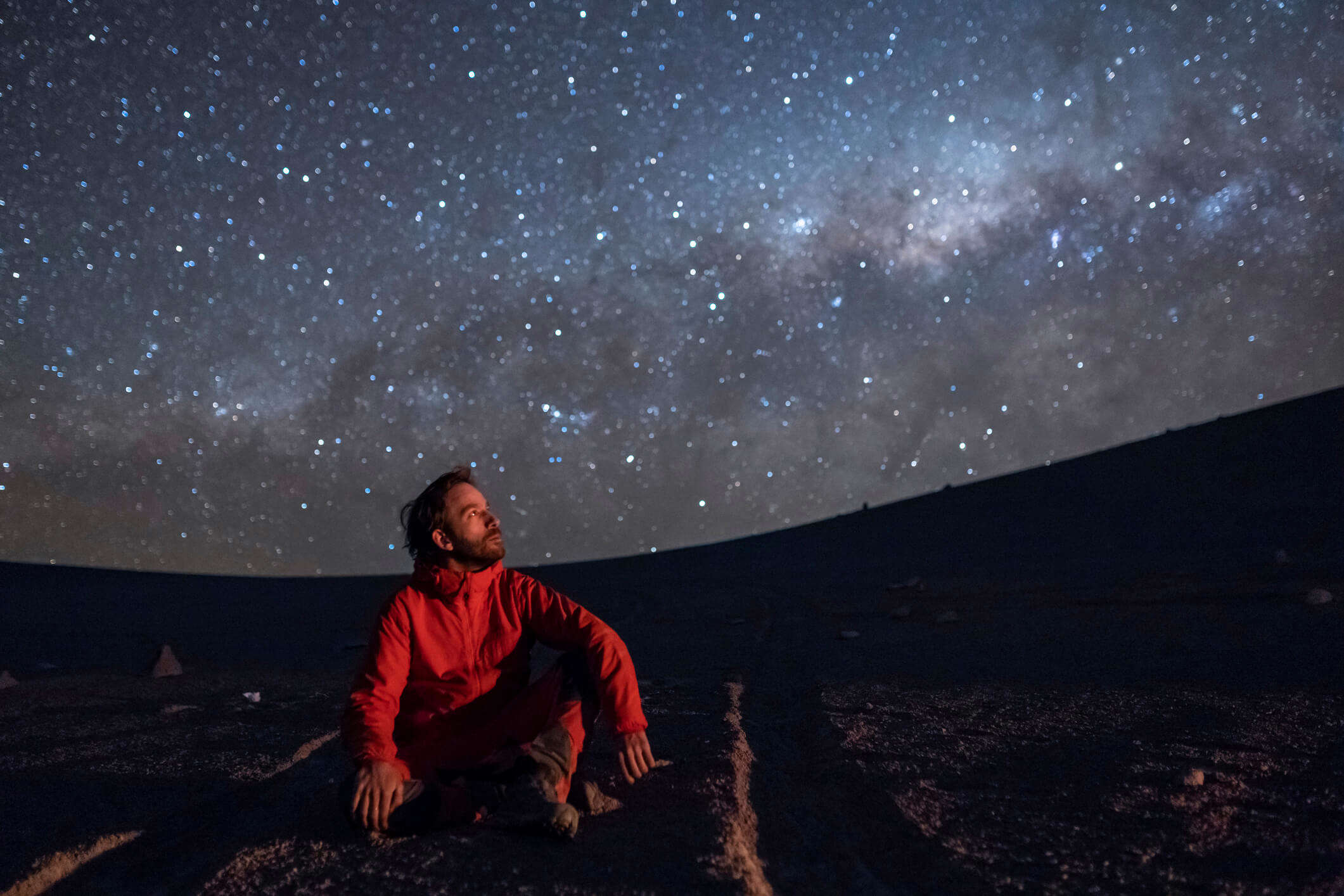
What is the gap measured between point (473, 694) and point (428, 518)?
588 millimetres

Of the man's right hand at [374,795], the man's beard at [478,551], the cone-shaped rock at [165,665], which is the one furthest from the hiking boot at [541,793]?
the cone-shaped rock at [165,665]

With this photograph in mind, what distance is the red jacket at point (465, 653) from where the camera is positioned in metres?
2.41

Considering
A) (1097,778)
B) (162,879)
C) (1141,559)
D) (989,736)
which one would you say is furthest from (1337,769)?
(1141,559)

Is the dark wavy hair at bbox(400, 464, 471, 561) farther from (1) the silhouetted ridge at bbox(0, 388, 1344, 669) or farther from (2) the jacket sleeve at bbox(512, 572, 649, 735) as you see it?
(1) the silhouetted ridge at bbox(0, 388, 1344, 669)

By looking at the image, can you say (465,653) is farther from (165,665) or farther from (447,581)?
(165,665)

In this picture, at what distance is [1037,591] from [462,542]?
853 cm

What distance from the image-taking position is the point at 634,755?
235 cm

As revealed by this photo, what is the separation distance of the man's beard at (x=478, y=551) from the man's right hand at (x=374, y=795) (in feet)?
2.18

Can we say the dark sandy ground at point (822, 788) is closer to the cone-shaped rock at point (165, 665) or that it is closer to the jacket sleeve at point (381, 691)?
the jacket sleeve at point (381, 691)

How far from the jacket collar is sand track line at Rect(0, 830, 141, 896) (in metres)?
1.24

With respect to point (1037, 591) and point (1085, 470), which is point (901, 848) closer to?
point (1037, 591)

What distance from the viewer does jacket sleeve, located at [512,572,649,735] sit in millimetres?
2393

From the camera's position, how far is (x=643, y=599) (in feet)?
40.5

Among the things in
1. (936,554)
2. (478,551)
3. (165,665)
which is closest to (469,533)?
(478,551)
